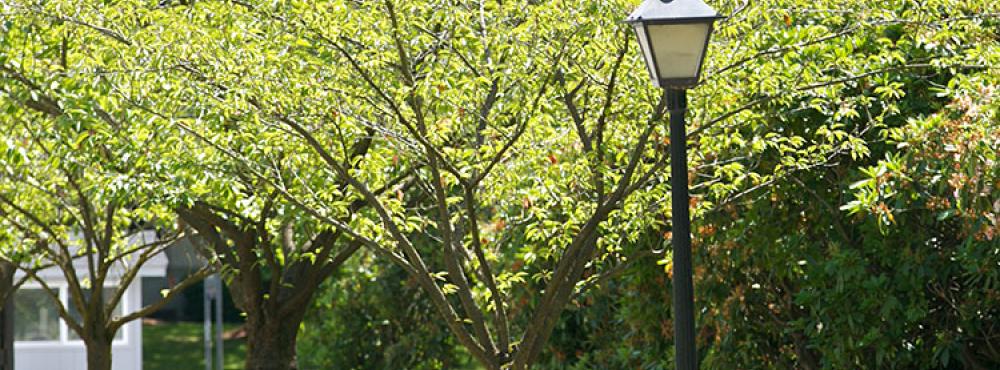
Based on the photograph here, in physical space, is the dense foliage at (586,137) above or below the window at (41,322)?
above

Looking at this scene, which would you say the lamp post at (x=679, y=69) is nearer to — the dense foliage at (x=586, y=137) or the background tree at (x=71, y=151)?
the dense foliage at (x=586, y=137)

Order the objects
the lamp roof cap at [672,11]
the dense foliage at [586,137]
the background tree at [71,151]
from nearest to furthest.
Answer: the lamp roof cap at [672,11], the dense foliage at [586,137], the background tree at [71,151]

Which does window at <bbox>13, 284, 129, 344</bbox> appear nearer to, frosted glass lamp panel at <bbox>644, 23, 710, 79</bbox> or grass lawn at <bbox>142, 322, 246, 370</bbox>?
grass lawn at <bbox>142, 322, 246, 370</bbox>

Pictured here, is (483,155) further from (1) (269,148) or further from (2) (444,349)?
(2) (444,349)

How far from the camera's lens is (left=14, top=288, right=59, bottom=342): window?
30.2m

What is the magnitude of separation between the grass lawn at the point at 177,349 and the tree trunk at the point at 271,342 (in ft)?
74.3

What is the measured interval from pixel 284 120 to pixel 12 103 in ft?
10.1

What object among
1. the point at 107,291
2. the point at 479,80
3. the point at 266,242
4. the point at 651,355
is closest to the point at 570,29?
the point at 479,80

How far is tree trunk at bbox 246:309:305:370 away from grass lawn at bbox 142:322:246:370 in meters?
22.7

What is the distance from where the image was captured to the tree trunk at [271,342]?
1412 centimetres

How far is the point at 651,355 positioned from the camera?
39.4ft

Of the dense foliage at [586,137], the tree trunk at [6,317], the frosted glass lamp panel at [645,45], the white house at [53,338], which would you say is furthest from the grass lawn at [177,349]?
the frosted glass lamp panel at [645,45]

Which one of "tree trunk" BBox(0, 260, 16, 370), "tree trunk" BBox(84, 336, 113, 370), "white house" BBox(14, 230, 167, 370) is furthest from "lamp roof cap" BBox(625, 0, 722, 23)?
"white house" BBox(14, 230, 167, 370)

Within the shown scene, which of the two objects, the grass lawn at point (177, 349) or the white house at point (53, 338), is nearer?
the white house at point (53, 338)
